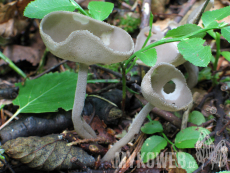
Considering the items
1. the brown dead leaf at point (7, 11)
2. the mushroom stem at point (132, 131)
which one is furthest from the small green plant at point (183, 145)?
the brown dead leaf at point (7, 11)

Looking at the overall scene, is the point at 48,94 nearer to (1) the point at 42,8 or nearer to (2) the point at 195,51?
(1) the point at 42,8

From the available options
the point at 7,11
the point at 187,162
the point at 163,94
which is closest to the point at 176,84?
the point at 163,94

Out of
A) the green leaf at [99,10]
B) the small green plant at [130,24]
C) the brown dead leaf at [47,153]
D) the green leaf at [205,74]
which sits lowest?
the brown dead leaf at [47,153]

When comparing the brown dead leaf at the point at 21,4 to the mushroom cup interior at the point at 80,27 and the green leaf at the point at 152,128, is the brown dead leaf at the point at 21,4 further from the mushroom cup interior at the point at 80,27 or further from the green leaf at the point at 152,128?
the green leaf at the point at 152,128

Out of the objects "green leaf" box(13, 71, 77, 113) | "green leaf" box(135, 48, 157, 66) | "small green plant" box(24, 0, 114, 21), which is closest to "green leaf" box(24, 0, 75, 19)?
"small green plant" box(24, 0, 114, 21)

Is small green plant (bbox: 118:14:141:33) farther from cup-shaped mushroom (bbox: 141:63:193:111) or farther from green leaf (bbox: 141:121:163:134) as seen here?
green leaf (bbox: 141:121:163:134)

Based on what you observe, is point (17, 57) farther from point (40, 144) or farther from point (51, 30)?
point (40, 144)
